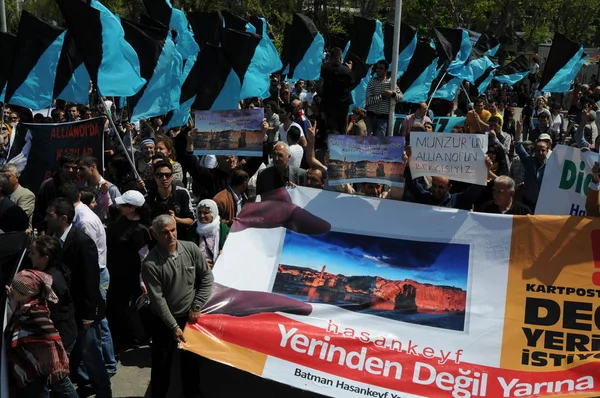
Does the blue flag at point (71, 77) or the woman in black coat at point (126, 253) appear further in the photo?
the blue flag at point (71, 77)

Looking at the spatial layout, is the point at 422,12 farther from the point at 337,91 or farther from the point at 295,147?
the point at 295,147

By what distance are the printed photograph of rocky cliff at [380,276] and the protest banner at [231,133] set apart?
217 centimetres

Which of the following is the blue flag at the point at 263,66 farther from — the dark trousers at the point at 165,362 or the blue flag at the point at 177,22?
the dark trousers at the point at 165,362

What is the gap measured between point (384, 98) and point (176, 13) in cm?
359

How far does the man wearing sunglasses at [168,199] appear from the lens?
692 centimetres

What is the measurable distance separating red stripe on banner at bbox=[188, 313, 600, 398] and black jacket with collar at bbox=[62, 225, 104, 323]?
761 millimetres

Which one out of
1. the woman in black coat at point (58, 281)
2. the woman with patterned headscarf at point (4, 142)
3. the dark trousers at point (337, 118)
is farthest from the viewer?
the dark trousers at point (337, 118)

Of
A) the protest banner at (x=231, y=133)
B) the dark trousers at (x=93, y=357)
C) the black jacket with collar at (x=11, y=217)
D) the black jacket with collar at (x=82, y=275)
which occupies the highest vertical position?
the protest banner at (x=231, y=133)

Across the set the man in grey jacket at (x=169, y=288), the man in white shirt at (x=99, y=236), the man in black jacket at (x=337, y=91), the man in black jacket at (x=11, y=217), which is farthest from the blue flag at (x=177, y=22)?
the man in grey jacket at (x=169, y=288)

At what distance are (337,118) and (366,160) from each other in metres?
6.19

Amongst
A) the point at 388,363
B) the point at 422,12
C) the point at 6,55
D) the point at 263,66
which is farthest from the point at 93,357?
the point at 422,12

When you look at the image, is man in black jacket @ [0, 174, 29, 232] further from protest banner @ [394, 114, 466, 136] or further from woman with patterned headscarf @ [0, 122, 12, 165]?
protest banner @ [394, 114, 466, 136]

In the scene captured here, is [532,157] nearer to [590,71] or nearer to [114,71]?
[114,71]

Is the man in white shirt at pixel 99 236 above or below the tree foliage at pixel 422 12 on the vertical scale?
below
